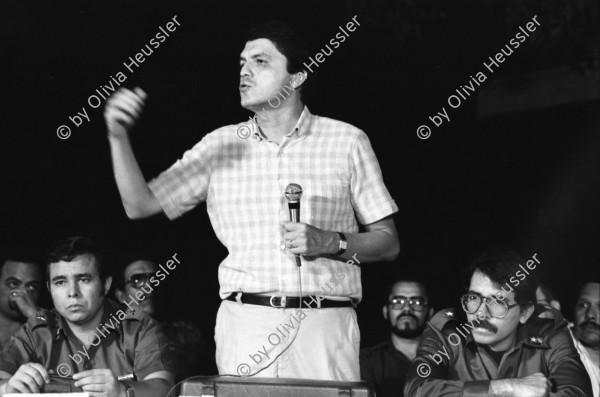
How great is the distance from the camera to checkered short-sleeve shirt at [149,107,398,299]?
3.40 metres

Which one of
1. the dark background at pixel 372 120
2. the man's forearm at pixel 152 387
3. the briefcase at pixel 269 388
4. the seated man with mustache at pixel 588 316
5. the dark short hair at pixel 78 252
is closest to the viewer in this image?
the briefcase at pixel 269 388

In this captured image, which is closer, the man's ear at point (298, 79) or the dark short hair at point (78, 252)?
the man's ear at point (298, 79)

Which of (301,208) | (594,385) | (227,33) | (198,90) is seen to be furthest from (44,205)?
(594,385)

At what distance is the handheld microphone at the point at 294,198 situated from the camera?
3.17m

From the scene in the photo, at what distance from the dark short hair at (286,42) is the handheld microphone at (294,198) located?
558mm

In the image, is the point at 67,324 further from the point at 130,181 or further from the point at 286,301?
the point at 286,301

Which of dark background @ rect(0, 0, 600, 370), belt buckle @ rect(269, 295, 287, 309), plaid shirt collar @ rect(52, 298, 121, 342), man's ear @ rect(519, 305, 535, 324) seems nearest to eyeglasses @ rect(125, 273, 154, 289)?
dark background @ rect(0, 0, 600, 370)

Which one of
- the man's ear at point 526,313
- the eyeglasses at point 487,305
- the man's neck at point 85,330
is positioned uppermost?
the man's neck at point 85,330

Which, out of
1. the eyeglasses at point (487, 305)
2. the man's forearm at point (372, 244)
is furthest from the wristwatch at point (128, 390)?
the eyeglasses at point (487, 305)

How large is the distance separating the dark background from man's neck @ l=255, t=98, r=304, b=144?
764mm

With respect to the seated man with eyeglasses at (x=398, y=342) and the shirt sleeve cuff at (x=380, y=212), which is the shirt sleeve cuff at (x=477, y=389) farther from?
the seated man with eyeglasses at (x=398, y=342)

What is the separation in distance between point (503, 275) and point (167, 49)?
1845 millimetres

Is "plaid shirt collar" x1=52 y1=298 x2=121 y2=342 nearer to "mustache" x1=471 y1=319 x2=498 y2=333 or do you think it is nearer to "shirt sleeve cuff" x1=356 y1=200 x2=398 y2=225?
"shirt sleeve cuff" x1=356 y1=200 x2=398 y2=225

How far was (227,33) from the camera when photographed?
4.58m
